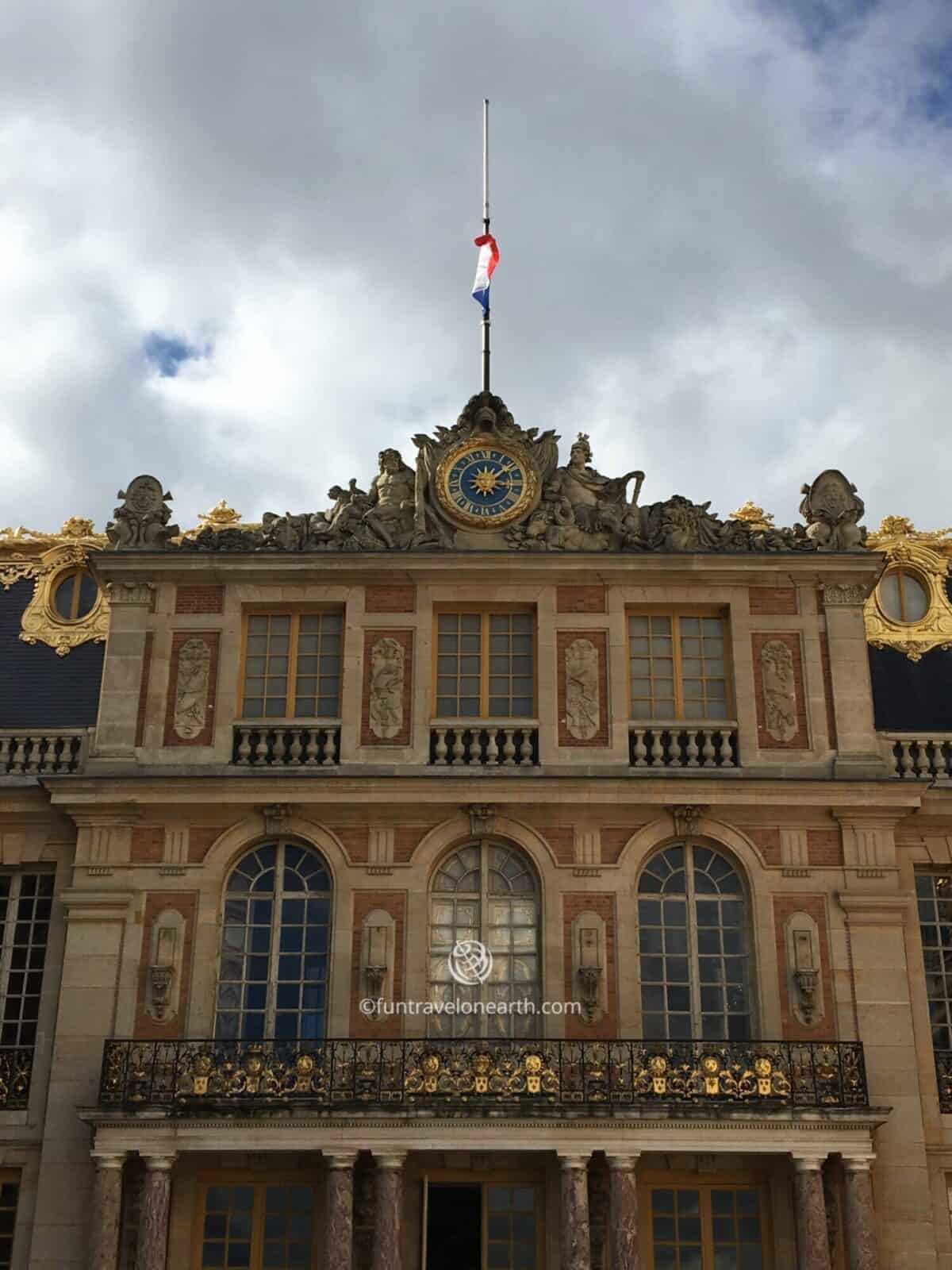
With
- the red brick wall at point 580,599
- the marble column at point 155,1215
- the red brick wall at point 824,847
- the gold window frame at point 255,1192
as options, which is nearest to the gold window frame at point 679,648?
the red brick wall at point 580,599

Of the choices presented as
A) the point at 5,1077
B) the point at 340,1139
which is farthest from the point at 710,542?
the point at 5,1077

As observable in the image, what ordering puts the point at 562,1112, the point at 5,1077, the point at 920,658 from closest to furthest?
the point at 562,1112 → the point at 5,1077 → the point at 920,658

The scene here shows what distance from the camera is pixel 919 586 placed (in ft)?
89.1

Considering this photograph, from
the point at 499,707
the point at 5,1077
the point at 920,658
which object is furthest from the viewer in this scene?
the point at 920,658

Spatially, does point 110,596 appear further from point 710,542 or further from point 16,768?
point 710,542

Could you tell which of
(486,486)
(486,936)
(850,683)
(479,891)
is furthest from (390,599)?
(850,683)

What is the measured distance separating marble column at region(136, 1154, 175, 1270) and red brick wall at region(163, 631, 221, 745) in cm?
591

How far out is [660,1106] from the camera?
66.1ft

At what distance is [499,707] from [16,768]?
23.4 ft

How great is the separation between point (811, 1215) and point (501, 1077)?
163 inches

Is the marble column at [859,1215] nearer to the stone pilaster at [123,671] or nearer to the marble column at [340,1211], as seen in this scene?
the marble column at [340,1211]

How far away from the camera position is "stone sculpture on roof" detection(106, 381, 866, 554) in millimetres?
24359

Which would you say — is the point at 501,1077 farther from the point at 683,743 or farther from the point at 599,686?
the point at 599,686

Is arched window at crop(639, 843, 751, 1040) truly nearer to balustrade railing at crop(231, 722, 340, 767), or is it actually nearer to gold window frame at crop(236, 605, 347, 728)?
balustrade railing at crop(231, 722, 340, 767)
